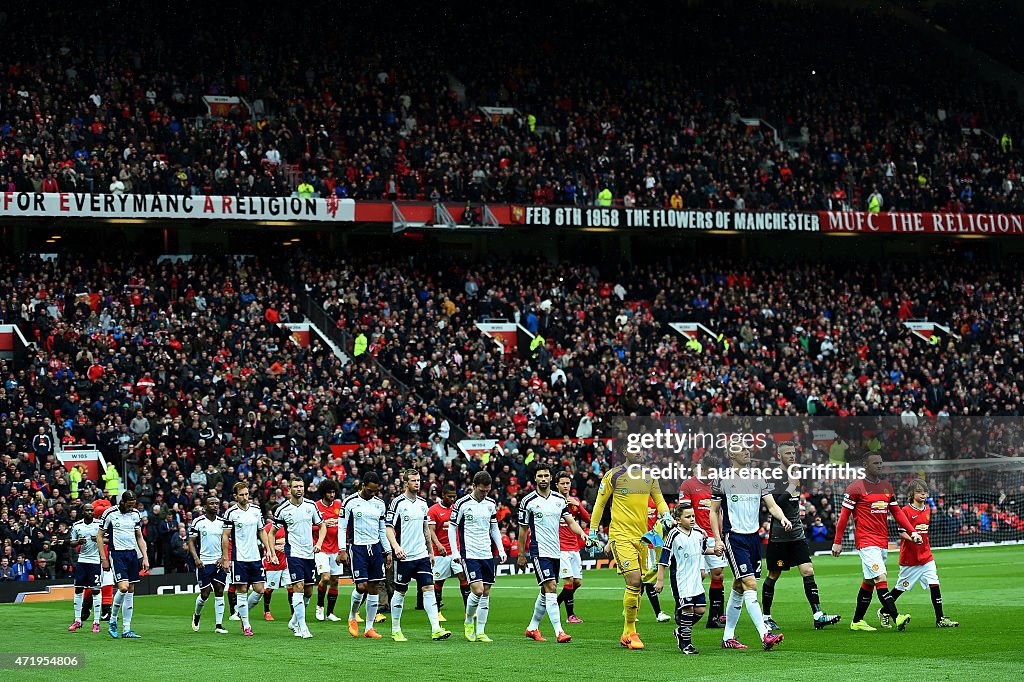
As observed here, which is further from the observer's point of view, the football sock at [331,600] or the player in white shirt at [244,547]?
the football sock at [331,600]

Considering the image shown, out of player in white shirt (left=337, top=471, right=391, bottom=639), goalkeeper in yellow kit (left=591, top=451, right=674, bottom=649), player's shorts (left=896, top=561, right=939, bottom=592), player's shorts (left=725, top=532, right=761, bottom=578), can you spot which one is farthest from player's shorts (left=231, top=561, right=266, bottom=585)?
player's shorts (left=896, top=561, right=939, bottom=592)

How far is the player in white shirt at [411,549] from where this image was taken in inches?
691

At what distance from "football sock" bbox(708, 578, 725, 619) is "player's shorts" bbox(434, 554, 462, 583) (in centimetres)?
364

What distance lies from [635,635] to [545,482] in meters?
2.30

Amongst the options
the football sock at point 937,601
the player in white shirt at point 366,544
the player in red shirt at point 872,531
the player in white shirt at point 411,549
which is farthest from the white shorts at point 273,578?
the football sock at point 937,601

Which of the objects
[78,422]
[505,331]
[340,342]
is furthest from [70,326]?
[505,331]

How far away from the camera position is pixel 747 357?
4362cm

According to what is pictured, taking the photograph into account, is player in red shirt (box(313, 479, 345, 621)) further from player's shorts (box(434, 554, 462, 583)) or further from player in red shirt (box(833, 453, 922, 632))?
player in red shirt (box(833, 453, 922, 632))

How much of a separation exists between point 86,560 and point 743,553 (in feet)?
36.6

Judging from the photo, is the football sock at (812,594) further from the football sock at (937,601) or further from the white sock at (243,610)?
the white sock at (243,610)

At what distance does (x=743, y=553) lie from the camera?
51.8 feet

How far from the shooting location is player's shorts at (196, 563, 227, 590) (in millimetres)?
20188

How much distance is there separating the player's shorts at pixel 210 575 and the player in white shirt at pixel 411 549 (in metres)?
3.56

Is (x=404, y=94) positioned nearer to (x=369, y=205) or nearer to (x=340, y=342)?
(x=369, y=205)
